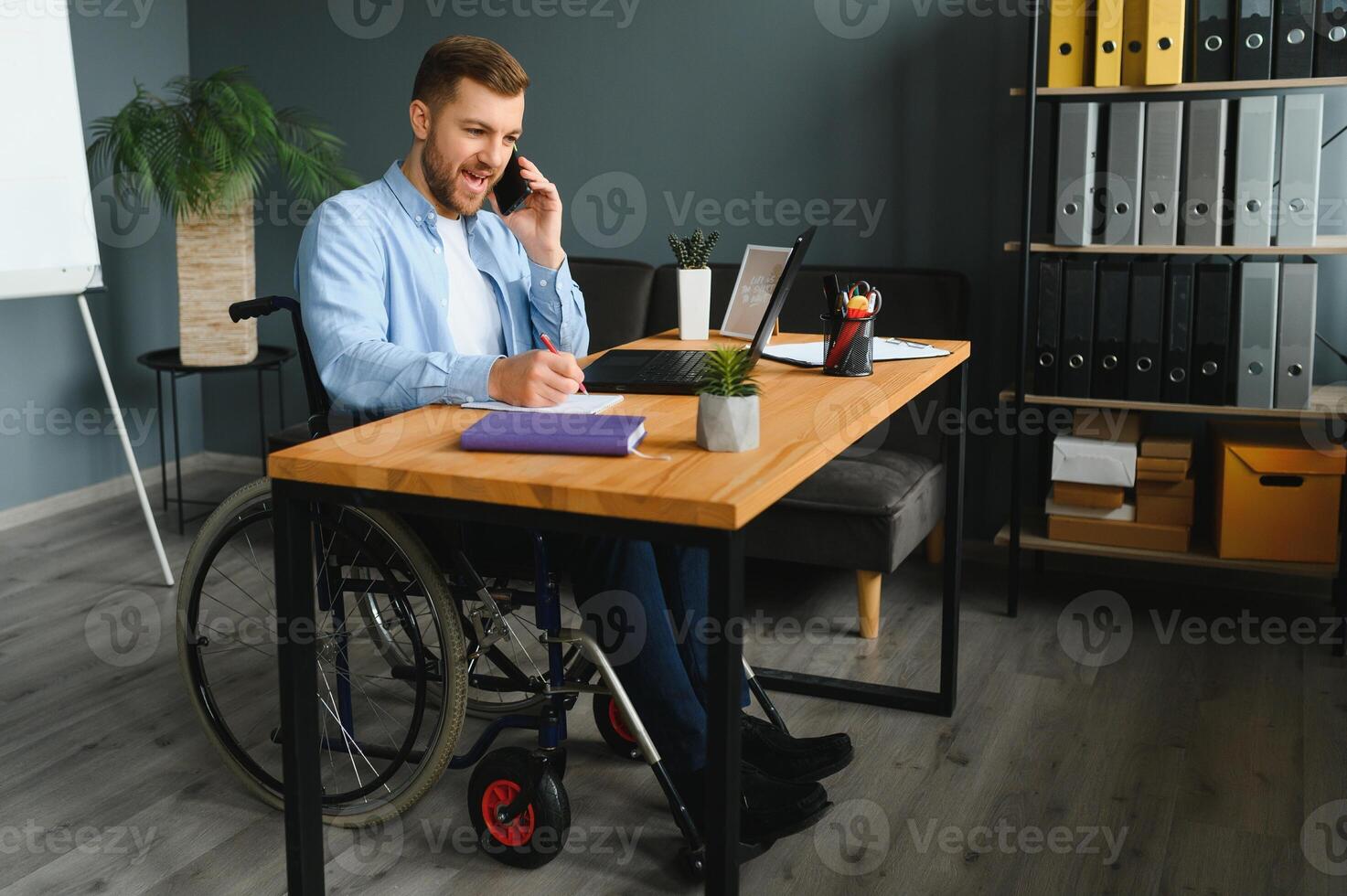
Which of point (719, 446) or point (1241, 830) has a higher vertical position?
point (719, 446)

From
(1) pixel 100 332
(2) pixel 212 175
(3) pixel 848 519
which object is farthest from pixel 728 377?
(1) pixel 100 332

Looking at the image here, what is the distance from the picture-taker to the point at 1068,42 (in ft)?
9.31

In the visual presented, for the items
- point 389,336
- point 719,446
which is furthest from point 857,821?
point 389,336

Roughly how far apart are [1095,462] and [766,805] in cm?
145

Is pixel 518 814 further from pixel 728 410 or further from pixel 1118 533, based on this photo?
pixel 1118 533

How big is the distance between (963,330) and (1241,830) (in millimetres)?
1548

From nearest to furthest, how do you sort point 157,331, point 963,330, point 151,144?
point 963,330 < point 151,144 < point 157,331

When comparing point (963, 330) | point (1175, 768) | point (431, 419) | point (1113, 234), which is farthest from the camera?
point (963, 330)

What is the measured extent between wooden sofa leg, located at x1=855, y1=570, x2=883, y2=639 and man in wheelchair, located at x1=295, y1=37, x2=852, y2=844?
2.17 feet

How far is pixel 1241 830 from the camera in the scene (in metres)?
1.99

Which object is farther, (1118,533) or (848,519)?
(1118,533)

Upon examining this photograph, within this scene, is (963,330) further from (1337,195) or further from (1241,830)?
(1241,830)

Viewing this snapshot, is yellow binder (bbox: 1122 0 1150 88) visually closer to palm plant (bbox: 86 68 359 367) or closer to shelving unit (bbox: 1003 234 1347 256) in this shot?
shelving unit (bbox: 1003 234 1347 256)

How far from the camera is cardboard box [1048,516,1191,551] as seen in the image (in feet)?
9.68
